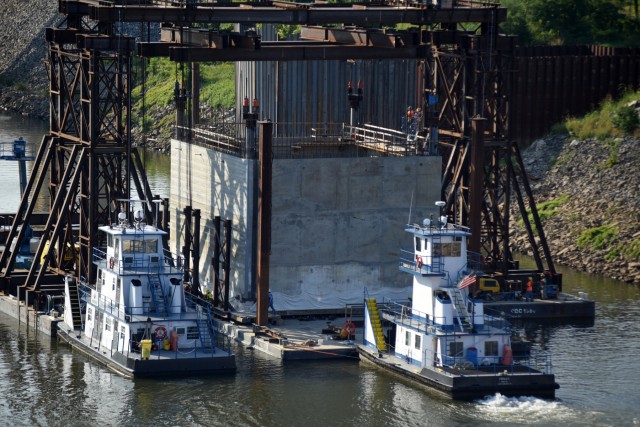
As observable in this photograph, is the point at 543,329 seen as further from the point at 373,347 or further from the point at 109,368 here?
the point at 109,368

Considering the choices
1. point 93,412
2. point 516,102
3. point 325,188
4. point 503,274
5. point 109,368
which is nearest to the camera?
point 93,412

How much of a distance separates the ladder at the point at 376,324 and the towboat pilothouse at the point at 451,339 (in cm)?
7

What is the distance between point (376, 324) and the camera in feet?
231

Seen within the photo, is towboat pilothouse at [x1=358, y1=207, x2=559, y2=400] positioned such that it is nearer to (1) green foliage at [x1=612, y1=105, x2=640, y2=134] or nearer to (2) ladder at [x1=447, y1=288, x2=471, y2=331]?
(2) ladder at [x1=447, y1=288, x2=471, y2=331]

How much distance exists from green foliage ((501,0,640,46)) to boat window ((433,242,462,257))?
176 feet

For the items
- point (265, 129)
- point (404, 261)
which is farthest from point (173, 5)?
point (404, 261)

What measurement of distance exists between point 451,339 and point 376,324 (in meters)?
4.94

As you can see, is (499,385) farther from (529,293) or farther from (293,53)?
(293,53)

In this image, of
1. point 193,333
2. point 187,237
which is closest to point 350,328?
point 193,333

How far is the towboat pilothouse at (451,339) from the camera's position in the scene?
64.5m

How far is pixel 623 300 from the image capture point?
272 ft

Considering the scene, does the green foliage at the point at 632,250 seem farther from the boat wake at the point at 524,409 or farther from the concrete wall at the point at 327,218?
the boat wake at the point at 524,409

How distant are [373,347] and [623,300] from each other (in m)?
17.4

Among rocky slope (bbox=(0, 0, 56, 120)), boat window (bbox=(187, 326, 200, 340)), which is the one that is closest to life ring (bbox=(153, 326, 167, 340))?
boat window (bbox=(187, 326, 200, 340))
